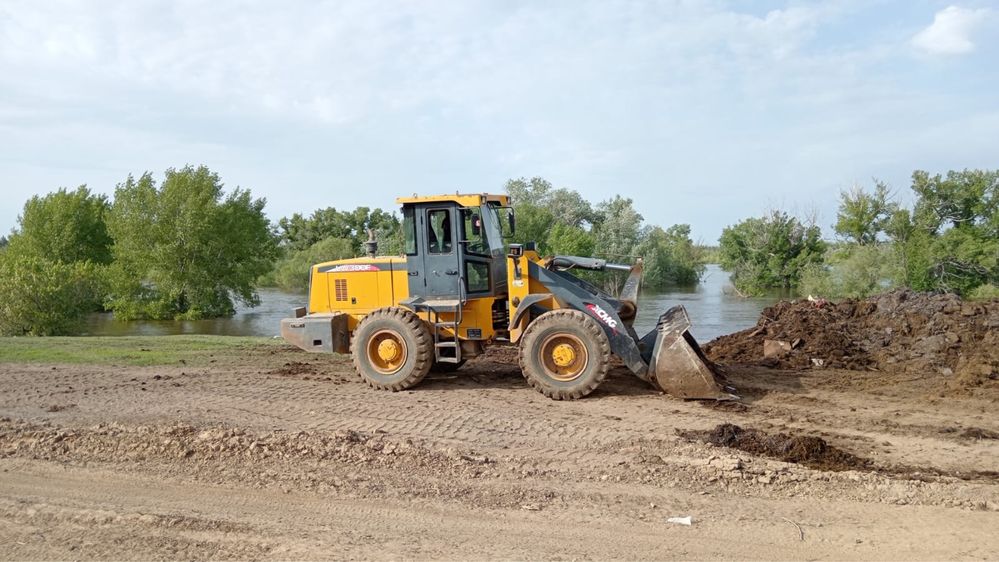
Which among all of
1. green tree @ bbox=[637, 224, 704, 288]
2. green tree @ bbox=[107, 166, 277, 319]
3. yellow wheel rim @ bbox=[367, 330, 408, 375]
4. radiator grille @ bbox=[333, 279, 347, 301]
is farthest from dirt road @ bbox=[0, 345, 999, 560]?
green tree @ bbox=[637, 224, 704, 288]

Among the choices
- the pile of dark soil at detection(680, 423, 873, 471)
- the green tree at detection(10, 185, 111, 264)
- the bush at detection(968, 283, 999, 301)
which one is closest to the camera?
the pile of dark soil at detection(680, 423, 873, 471)

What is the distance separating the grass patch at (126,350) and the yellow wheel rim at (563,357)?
639cm

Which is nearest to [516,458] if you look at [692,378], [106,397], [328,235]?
[692,378]

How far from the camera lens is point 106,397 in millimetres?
9156

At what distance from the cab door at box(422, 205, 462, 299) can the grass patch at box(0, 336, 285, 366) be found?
16.2 ft

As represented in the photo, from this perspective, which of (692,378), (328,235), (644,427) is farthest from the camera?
(328,235)

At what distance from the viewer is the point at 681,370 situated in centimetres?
877

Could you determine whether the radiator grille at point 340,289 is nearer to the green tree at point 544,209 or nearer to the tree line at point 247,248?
the tree line at point 247,248

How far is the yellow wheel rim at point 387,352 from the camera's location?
31.6 feet

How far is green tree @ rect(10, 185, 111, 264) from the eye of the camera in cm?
3866

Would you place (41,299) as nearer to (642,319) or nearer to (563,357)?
(642,319)

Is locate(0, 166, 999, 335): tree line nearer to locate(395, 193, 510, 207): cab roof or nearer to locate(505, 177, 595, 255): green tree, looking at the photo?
locate(505, 177, 595, 255): green tree

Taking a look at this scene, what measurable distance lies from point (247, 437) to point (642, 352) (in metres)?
5.03

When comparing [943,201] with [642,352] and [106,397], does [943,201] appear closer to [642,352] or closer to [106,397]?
[642,352]
